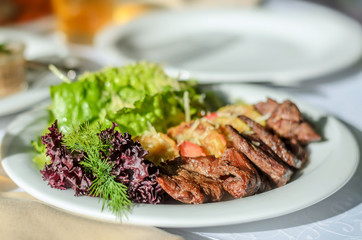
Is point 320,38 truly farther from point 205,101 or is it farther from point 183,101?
point 183,101

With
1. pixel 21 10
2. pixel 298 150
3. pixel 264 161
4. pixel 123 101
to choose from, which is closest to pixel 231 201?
pixel 264 161

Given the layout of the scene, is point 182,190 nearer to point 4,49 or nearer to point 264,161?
point 264,161

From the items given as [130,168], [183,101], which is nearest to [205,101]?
[183,101]

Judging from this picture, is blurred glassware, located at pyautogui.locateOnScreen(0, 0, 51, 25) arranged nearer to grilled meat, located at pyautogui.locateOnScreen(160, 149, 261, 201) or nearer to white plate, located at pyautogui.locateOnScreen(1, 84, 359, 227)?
white plate, located at pyautogui.locateOnScreen(1, 84, 359, 227)

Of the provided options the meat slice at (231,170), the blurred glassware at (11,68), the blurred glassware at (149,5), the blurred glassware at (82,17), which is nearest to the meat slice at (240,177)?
the meat slice at (231,170)

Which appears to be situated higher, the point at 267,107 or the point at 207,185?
the point at 267,107

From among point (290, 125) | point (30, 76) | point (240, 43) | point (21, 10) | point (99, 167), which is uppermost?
point (290, 125)
